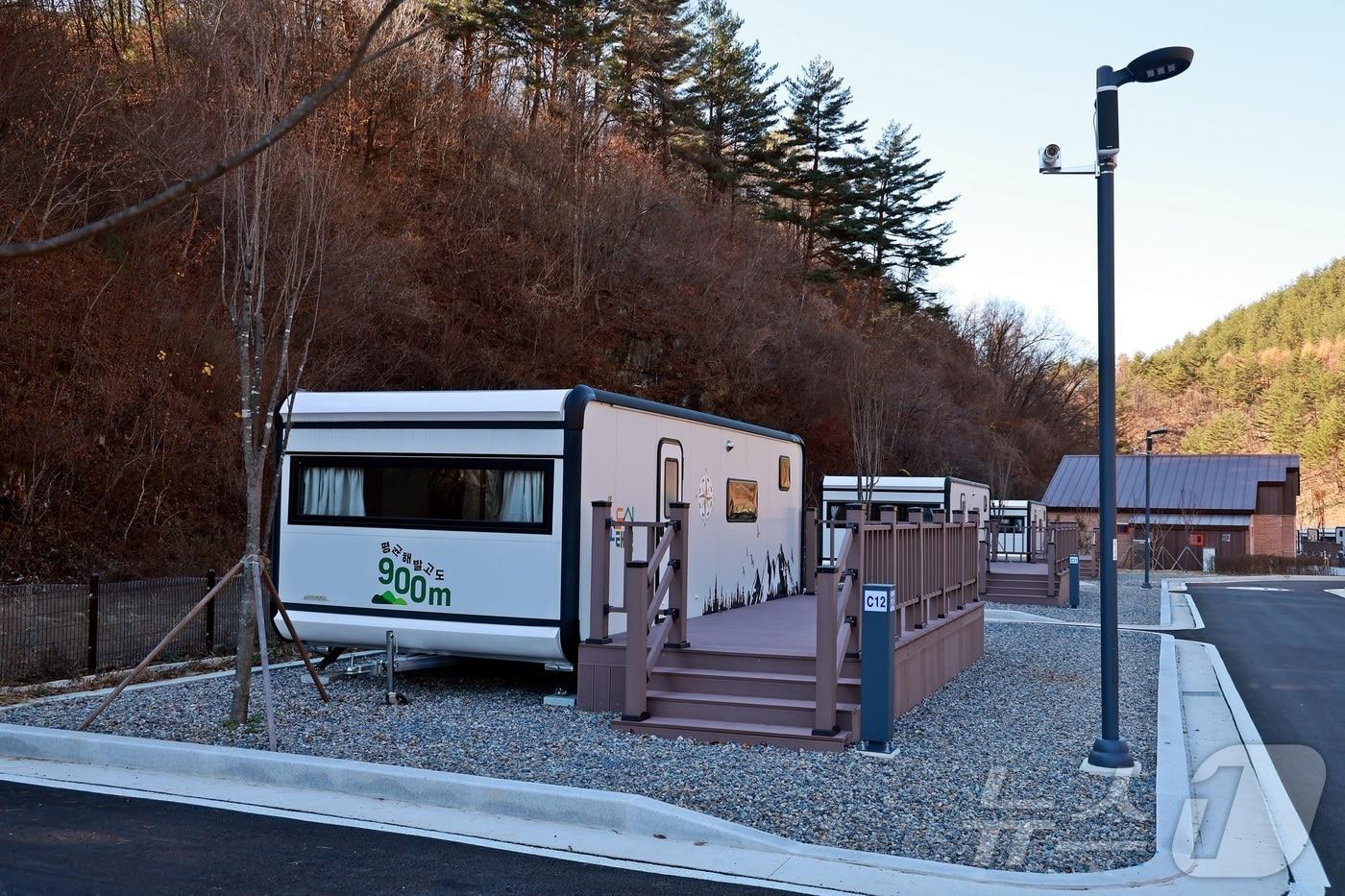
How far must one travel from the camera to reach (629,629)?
9.16 m

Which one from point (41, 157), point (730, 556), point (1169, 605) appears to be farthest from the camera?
point (1169, 605)

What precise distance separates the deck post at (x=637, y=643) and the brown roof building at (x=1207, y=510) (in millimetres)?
50050

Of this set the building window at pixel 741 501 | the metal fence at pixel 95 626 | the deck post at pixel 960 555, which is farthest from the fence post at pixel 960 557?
the metal fence at pixel 95 626

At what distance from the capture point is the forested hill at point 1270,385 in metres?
111

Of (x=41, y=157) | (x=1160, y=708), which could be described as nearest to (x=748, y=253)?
(x=41, y=157)

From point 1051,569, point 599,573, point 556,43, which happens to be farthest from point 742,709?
point 556,43

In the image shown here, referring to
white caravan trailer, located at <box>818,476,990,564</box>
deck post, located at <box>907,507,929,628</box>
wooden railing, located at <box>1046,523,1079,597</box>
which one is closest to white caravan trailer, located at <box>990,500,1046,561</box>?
wooden railing, located at <box>1046,523,1079,597</box>

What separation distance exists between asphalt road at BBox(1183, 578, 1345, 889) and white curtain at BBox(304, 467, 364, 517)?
804 centimetres

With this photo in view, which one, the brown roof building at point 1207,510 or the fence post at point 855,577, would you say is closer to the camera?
the fence post at point 855,577

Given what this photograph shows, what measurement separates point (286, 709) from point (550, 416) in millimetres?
3270

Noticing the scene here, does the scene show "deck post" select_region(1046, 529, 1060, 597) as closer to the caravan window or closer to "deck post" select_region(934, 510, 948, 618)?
"deck post" select_region(934, 510, 948, 618)

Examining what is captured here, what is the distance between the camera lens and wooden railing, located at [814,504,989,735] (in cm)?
845

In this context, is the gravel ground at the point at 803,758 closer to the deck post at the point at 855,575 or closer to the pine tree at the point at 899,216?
the deck post at the point at 855,575

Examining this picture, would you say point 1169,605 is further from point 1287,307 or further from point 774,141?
point 1287,307
